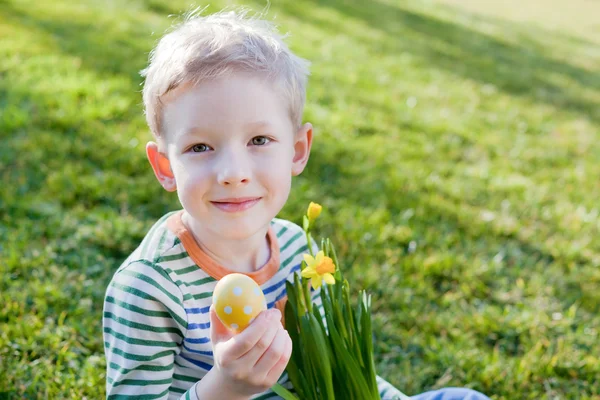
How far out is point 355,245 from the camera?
2.87 m

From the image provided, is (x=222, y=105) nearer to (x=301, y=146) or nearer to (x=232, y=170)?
(x=232, y=170)

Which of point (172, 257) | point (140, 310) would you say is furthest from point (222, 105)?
point (140, 310)

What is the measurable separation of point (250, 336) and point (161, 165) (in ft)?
1.91

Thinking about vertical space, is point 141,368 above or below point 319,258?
below

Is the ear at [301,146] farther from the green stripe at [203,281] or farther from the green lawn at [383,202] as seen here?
the green lawn at [383,202]

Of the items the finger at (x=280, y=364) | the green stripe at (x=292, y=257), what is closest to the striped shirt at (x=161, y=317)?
the green stripe at (x=292, y=257)

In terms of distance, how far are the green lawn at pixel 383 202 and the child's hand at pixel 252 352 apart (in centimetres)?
86

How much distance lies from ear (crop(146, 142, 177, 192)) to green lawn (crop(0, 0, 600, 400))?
0.77 meters

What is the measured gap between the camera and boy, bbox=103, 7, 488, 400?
1371 millimetres

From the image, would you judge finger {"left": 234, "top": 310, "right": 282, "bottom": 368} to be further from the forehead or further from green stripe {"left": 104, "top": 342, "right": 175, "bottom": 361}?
the forehead

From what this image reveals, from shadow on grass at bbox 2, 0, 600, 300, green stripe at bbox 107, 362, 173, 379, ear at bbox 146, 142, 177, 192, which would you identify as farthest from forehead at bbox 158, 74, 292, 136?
shadow on grass at bbox 2, 0, 600, 300

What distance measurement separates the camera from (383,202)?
330 centimetres

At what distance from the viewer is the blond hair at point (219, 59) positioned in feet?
4.55

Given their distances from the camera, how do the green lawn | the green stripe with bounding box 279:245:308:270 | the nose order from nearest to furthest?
the nose → the green stripe with bounding box 279:245:308:270 → the green lawn
